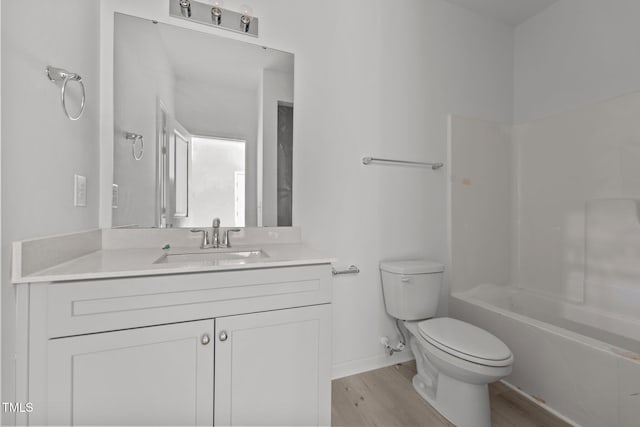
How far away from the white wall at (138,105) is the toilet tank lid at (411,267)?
1.35m

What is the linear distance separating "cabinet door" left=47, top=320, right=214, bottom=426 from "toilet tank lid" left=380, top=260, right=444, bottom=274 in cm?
112

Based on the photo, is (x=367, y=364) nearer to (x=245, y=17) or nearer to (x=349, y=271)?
(x=349, y=271)

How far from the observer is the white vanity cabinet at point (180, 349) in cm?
78

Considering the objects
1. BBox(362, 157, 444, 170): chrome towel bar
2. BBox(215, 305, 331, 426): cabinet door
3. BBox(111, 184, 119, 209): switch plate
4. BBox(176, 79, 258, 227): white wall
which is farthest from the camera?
BBox(362, 157, 444, 170): chrome towel bar

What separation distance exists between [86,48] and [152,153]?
472 mm

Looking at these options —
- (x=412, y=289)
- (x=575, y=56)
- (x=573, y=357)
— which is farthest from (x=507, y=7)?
(x=573, y=357)

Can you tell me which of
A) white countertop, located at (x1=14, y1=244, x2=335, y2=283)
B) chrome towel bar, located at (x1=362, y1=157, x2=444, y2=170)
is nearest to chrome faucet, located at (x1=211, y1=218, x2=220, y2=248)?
white countertop, located at (x1=14, y1=244, x2=335, y2=283)

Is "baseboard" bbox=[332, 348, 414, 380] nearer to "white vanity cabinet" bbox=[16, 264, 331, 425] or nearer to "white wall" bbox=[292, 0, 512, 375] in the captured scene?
"white wall" bbox=[292, 0, 512, 375]

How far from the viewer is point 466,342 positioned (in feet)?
4.34

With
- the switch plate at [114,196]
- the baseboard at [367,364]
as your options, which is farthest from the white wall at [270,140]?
the baseboard at [367,364]

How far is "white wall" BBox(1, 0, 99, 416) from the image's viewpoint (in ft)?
2.43

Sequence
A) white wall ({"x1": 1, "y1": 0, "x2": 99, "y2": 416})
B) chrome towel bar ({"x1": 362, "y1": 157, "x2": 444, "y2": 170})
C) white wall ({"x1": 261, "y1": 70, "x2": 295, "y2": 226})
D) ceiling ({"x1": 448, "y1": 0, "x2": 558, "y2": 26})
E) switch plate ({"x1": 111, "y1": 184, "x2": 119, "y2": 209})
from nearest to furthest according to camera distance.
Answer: white wall ({"x1": 1, "y1": 0, "x2": 99, "y2": 416}) → switch plate ({"x1": 111, "y1": 184, "x2": 119, "y2": 209}) → white wall ({"x1": 261, "y1": 70, "x2": 295, "y2": 226}) → chrome towel bar ({"x1": 362, "y1": 157, "x2": 444, "y2": 170}) → ceiling ({"x1": 448, "y1": 0, "x2": 558, "y2": 26})

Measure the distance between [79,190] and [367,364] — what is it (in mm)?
1791

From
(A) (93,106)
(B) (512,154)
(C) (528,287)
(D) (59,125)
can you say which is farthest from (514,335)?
(A) (93,106)
